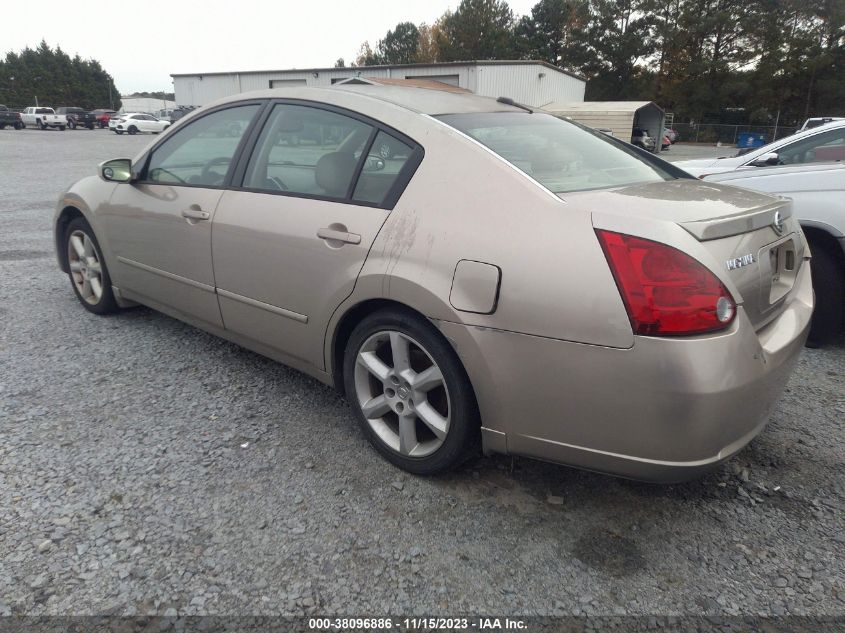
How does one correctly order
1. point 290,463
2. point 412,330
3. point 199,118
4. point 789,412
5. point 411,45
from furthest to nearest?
1. point 411,45
2. point 199,118
3. point 789,412
4. point 290,463
5. point 412,330

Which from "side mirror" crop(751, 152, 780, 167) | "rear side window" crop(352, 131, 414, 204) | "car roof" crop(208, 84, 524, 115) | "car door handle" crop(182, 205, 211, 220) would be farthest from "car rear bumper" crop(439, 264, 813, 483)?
"side mirror" crop(751, 152, 780, 167)

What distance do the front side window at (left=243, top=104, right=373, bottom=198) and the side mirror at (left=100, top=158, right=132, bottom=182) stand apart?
1.13m

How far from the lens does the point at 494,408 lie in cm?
222

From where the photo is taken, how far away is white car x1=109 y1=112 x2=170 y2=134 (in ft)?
134

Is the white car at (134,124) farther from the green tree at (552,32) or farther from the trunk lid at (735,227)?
the trunk lid at (735,227)

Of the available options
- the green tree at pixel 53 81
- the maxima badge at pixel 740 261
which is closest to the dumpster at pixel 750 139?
the maxima badge at pixel 740 261

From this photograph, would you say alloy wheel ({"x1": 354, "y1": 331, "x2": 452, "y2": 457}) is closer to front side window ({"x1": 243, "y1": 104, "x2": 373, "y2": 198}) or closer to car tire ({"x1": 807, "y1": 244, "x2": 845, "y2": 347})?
front side window ({"x1": 243, "y1": 104, "x2": 373, "y2": 198})

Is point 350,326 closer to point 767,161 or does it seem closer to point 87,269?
point 87,269

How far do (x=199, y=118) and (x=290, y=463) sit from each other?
83.7 inches

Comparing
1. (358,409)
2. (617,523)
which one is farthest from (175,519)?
(617,523)

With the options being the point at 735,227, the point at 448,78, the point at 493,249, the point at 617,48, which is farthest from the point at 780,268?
the point at 617,48

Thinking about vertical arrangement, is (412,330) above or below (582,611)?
above

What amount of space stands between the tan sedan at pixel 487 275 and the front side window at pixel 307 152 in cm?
1

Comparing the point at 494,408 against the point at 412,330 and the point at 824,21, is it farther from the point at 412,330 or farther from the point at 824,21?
the point at 824,21
